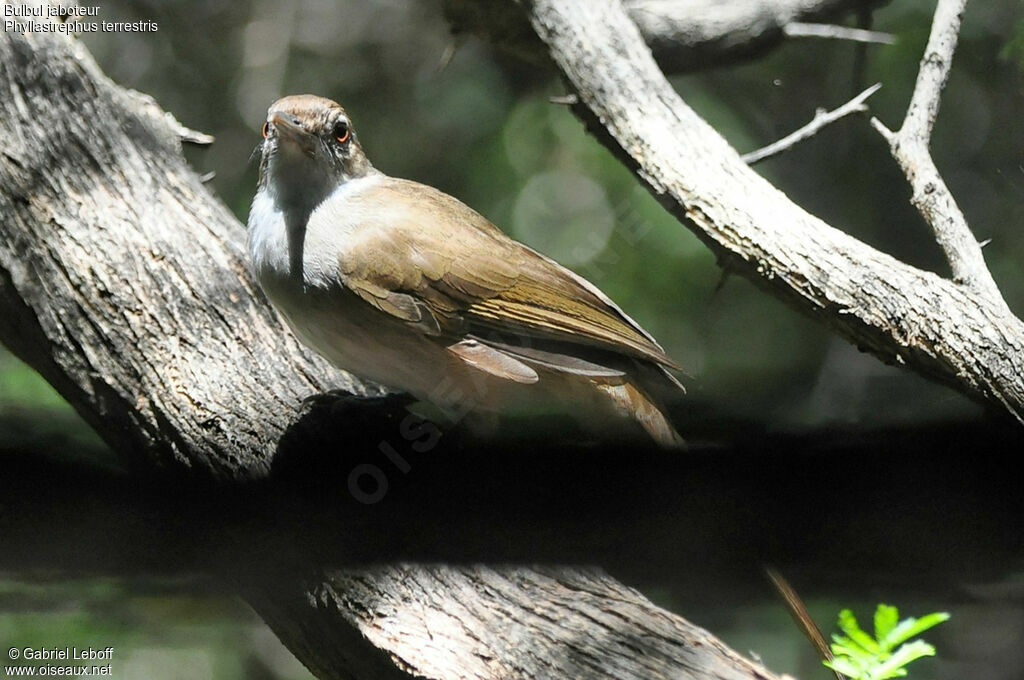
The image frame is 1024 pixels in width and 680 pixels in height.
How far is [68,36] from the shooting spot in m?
2.57

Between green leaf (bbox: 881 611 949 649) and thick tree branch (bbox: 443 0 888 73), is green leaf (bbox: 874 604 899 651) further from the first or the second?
thick tree branch (bbox: 443 0 888 73)

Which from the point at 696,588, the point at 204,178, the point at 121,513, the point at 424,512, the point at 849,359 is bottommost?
the point at 121,513

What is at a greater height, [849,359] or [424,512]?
[849,359]

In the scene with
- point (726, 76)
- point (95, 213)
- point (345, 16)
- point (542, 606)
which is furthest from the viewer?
point (345, 16)

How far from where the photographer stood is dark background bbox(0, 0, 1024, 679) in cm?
298

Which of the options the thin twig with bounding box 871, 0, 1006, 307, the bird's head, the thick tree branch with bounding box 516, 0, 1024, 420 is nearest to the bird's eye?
the bird's head

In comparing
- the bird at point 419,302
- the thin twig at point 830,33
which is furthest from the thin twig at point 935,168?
the bird at point 419,302

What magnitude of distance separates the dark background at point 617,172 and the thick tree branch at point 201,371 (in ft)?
0.55

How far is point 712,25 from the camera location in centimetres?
321

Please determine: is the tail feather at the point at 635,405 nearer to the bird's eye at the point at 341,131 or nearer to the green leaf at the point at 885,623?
the green leaf at the point at 885,623

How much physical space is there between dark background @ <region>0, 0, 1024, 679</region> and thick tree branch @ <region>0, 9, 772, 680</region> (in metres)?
0.17

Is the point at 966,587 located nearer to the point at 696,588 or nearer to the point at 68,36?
the point at 696,588

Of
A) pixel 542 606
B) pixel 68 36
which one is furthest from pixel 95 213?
pixel 542 606

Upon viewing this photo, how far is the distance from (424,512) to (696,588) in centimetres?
30
